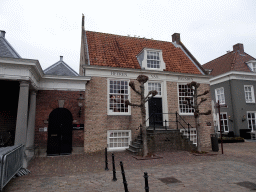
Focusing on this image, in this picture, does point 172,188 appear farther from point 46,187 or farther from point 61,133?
point 61,133

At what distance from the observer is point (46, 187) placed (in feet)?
18.7

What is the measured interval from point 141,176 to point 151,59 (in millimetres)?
9618

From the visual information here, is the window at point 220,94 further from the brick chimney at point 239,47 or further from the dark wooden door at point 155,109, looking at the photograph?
the dark wooden door at point 155,109

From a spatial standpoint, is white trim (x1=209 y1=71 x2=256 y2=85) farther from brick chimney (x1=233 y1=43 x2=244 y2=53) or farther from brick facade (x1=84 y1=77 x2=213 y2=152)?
brick facade (x1=84 y1=77 x2=213 y2=152)

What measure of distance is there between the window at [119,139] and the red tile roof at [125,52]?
492cm

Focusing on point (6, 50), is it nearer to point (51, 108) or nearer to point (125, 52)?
point (51, 108)

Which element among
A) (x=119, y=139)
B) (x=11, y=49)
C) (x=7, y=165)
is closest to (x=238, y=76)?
(x=119, y=139)

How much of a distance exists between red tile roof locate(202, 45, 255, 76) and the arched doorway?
1940cm

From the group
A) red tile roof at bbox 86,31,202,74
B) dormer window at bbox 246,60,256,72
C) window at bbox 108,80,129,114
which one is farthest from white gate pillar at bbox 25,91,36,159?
dormer window at bbox 246,60,256,72

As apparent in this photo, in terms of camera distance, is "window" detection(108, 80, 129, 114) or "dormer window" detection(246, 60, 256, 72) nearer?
"window" detection(108, 80, 129, 114)

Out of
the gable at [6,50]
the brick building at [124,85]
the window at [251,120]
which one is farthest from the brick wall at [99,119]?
the window at [251,120]

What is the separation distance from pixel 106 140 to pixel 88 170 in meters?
4.60

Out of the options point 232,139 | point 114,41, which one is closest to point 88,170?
point 114,41

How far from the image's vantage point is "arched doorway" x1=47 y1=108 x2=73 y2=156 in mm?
11141
